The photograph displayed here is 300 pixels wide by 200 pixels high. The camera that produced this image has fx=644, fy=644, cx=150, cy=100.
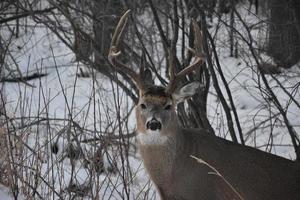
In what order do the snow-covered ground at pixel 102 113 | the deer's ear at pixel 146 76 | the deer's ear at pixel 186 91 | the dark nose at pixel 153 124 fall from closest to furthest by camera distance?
1. the dark nose at pixel 153 124
2. the deer's ear at pixel 186 91
3. the deer's ear at pixel 146 76
4. the snow-covered ground at pixel 102 113

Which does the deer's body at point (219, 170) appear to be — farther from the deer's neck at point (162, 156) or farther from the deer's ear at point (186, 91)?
the deer's ear at point (186, 91)

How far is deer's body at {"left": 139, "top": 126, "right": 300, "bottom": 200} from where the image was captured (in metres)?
5.07

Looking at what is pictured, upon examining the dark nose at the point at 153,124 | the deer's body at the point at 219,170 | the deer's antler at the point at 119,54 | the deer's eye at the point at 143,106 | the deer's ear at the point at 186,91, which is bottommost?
the deer's body at the point at 219,170

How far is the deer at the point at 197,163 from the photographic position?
507 centimetres

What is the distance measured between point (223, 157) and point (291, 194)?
2.01ft

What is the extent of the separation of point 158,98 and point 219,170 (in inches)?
29.5

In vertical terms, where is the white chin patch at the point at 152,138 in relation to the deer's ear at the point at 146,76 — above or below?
below

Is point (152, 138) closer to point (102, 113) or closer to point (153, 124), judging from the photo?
point (153, 124)

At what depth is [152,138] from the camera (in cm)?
517

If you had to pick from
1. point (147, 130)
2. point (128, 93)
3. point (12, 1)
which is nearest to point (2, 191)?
A: point (147, 130)

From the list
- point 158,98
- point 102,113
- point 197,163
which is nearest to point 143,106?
point 158,98

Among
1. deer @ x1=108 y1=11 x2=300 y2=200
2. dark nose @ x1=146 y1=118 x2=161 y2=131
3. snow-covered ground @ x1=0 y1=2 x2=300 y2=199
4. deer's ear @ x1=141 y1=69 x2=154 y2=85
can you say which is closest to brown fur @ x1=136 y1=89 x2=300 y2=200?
deer @ x1=108 y1=11 x2=300 y2=200

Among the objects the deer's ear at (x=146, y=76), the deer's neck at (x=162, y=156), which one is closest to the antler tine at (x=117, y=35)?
the deer's ear at (x=146, y=76)

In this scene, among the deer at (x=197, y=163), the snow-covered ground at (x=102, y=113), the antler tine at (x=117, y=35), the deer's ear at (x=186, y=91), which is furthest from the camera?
the snow-covered ground at (x=102, y=113)
